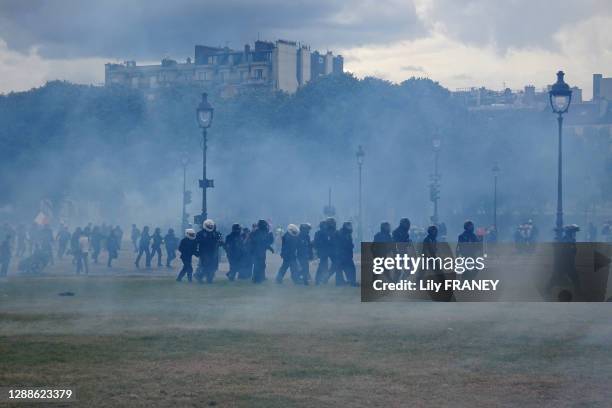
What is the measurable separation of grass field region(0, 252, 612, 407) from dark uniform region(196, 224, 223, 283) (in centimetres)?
460

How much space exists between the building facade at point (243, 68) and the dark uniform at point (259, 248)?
4439 inches

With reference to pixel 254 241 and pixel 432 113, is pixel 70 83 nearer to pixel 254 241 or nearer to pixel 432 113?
pixel 432 113

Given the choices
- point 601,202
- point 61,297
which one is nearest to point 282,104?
point 601,202

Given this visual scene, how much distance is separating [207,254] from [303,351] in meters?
14.2

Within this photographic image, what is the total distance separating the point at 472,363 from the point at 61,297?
1238 centimetres

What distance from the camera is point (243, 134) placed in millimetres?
83938

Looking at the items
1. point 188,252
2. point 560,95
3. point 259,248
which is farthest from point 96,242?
point 560,95

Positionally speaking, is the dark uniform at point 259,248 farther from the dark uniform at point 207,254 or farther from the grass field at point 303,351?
the grass field at point 303,351

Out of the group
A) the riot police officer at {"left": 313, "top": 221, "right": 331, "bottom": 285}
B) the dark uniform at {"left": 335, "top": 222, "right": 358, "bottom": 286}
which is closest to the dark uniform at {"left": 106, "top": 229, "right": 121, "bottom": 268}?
the riot police officer at {"left": 313, "top": 221, "right": 331, "bottom": 285}

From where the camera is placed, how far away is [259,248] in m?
30.3

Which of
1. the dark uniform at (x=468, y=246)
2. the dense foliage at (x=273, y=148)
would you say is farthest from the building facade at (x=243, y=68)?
the dark uniform at (x=468, y=246)

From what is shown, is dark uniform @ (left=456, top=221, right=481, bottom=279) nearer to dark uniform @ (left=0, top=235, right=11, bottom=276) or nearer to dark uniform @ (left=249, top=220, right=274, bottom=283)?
dark uniform @ (left=249, top=220, right=274, bottom=283)

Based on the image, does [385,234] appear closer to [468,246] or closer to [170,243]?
[468,246]

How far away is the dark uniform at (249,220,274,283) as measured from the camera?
30.0m
